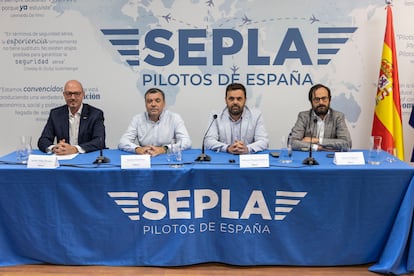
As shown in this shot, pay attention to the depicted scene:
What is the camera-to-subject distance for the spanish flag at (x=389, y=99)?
3377mm

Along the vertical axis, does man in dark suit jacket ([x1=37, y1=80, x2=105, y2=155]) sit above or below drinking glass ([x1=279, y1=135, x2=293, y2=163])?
above

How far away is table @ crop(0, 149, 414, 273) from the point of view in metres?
2.08

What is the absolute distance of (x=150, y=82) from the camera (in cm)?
366

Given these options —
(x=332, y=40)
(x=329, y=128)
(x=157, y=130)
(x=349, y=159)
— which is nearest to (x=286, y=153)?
(x=349, y=159)

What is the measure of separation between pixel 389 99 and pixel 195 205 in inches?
92.4

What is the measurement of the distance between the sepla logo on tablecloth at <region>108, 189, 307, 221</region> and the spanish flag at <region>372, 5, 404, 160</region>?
70.4 inches

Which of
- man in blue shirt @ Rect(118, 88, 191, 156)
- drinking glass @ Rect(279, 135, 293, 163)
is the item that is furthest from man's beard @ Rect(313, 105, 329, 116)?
man in blue shirt @ Rect(118, 88, 191, 156)

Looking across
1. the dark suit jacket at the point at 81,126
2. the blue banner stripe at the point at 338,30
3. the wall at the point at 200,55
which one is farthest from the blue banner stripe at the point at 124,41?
the blue banner stripe at the point at 338,30

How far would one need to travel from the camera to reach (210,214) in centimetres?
216

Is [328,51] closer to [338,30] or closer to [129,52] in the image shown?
[338,30]

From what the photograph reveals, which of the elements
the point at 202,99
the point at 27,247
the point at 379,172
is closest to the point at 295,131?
the point at 379,172

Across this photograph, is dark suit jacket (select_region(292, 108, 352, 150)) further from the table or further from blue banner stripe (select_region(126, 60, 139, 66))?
blue banner stripe (select_region(126, 60, 139, 66))

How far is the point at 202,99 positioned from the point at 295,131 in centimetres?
118

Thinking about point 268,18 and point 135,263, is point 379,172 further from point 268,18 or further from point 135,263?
point 268,18
